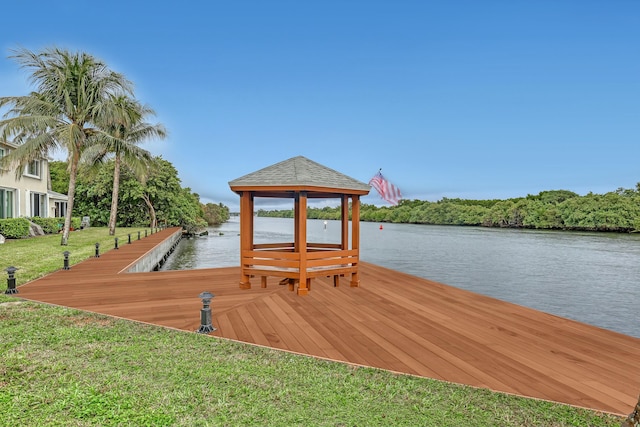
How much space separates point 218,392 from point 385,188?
14.2 metres

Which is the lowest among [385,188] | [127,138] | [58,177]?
[385,188]

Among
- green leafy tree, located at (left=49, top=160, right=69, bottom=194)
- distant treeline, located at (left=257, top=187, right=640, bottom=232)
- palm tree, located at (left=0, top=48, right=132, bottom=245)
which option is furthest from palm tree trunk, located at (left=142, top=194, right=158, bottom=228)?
distant treeline, located at (left=257, top=187, right=640, bottom=232)

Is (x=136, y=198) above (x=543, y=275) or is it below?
above

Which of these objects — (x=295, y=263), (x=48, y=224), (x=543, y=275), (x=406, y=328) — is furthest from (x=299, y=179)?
(x=48, y=224)

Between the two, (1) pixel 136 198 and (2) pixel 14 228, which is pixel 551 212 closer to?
(1) pixel 136 198

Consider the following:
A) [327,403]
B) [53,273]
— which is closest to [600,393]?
[327,403]

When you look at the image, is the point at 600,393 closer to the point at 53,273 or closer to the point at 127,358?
the point at 127,358

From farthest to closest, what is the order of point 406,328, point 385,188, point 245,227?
1. point 385,188
2. point 245,227
3. point 406,328

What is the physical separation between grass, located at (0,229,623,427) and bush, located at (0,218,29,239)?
2002 centimetres

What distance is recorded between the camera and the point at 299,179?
7855 mm

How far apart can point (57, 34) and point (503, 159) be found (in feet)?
163

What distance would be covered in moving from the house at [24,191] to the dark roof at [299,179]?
17377mm

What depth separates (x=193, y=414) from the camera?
3.24 metres

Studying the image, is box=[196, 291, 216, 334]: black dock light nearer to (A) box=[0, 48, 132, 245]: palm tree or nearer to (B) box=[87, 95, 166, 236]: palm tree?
(A) box=[0, 48, 132, 245]: palm tree
